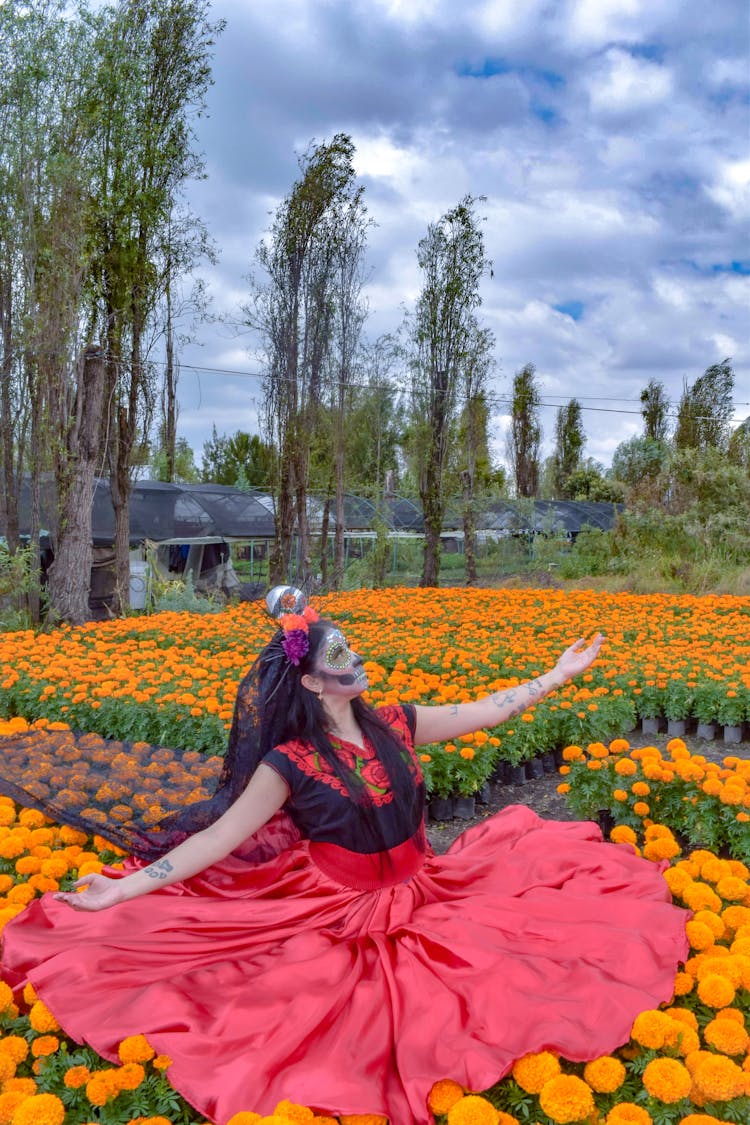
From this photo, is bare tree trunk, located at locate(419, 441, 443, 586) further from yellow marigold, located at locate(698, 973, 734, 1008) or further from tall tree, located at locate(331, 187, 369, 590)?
yellow marigold, located at locate(698, 973, 734, 1008)

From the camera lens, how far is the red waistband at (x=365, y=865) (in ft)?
9.03

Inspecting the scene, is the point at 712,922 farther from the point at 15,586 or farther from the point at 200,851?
the point at 15,586

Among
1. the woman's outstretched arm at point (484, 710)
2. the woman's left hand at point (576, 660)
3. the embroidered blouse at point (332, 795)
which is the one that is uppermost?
the woman's left hand at point (576, 660)

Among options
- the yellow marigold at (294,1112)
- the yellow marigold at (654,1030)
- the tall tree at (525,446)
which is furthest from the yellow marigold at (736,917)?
the tall tree at (525,446)

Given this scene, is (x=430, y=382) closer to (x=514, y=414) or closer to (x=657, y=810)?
(x=657, y=810)

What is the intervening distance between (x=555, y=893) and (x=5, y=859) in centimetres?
212

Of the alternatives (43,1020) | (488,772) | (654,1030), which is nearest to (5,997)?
(43,1020)

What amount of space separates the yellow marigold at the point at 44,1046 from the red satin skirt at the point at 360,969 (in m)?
0.05

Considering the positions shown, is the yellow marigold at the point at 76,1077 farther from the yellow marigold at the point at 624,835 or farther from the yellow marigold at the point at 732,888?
the yellow marigold at the point at 624,835

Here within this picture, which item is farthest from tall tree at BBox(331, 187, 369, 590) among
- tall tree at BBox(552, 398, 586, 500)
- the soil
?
tall tree at BBox(552, 398, 586, 500)

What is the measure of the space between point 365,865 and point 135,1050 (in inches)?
34.7

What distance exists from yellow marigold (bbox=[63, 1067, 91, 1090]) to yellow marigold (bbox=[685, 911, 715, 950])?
1.67 meters

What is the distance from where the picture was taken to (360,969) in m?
2.40

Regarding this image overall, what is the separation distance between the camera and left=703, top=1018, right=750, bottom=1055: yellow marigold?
2.07 metres
